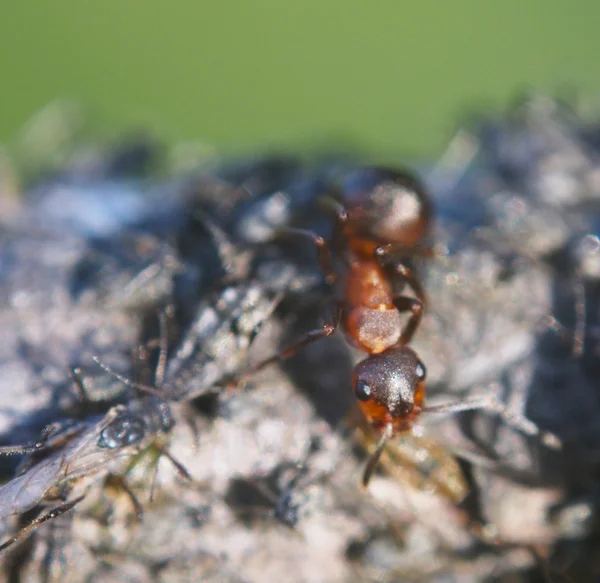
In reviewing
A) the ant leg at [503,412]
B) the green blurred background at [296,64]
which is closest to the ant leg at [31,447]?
the ant leg at [503,412]

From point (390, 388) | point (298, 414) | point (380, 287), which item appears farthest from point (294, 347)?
point (380, 287)

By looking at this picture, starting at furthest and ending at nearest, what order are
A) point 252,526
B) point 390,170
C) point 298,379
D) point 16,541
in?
1. point 390,170
2. point 298,379
3. point 252,526
4. point 16,541

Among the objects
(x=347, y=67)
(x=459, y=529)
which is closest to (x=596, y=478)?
(x=459, y=529)

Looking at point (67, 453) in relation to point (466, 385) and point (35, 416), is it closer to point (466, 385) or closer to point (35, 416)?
point (35, 416)

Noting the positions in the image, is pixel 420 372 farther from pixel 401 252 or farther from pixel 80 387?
pixel 80 387

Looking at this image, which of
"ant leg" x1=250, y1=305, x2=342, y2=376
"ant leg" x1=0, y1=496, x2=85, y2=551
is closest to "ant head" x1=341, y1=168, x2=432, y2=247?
"ant leg" x1=250, y1=305, x2=342, y2=376

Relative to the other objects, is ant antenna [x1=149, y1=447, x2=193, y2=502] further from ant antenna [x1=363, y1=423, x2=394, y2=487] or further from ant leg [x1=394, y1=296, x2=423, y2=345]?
ant leg [x1=394, y1=296, x2=423, y2=345]
